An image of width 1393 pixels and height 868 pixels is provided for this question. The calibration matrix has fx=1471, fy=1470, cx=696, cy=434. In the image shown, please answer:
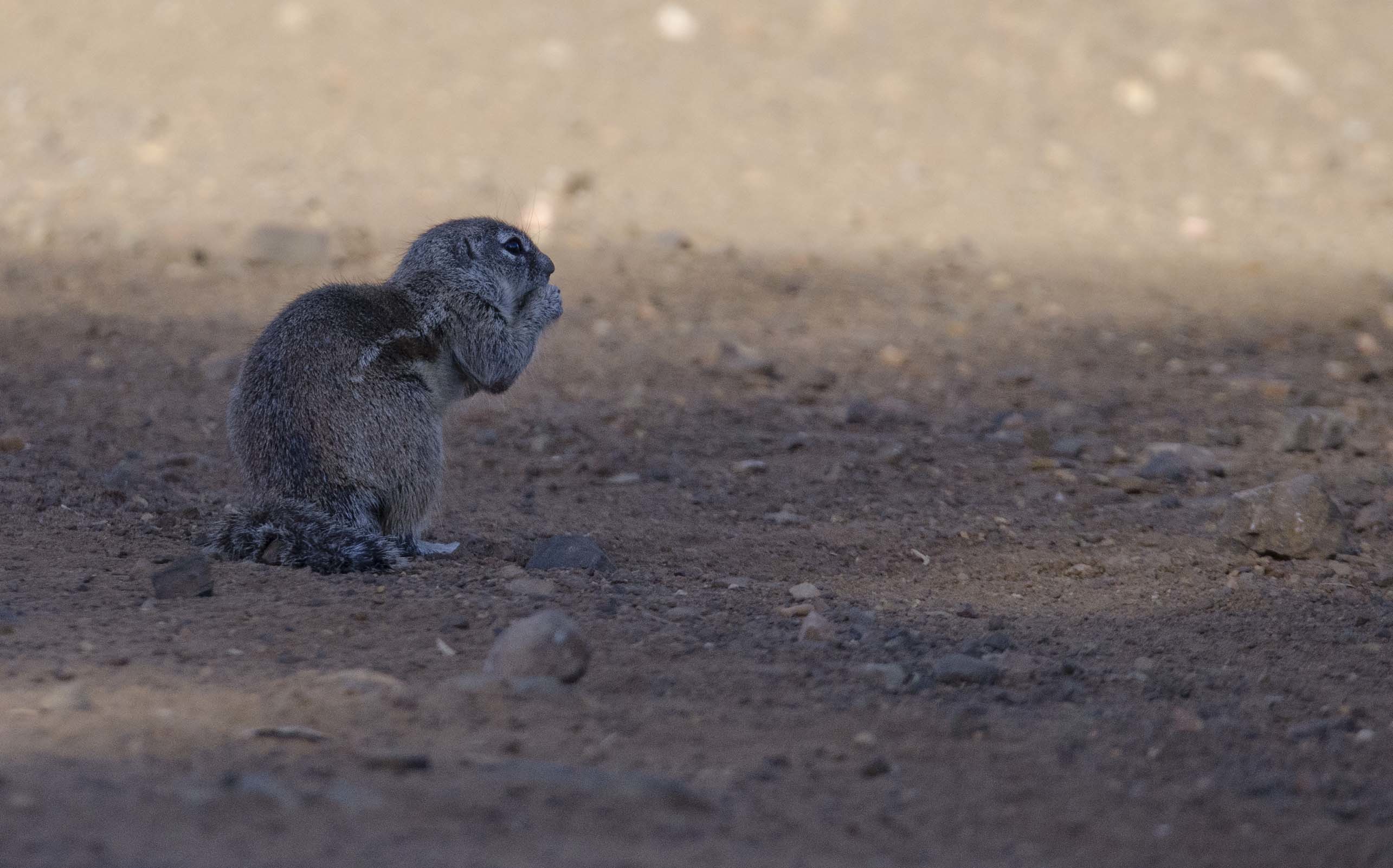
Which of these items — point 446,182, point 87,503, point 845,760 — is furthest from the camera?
point 446,182

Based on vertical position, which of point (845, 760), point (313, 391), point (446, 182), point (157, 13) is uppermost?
point (157, 13)

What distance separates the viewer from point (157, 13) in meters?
12.8

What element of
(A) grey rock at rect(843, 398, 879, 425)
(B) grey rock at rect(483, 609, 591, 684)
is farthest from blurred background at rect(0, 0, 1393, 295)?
(B) grey rock at rect(483, 609, 591, 684)

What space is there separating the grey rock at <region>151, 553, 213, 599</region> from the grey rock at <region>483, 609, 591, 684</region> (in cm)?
106

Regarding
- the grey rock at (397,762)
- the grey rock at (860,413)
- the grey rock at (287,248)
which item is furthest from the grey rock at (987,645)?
the grey rock at (287,248)

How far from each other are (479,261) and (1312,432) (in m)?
3.51

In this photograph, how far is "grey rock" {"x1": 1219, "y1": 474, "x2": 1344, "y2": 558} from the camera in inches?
189

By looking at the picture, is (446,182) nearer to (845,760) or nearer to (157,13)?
(157,13)

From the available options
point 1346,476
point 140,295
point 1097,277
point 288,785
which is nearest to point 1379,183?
point 1097,277

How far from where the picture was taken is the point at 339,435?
4621 mm

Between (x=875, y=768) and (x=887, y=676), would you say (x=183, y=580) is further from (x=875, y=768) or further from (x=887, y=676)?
(x=875, y=768)

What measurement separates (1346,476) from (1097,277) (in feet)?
11.6

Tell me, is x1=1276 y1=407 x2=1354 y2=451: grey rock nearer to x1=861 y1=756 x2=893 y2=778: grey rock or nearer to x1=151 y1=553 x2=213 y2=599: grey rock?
x1=861 y1=756 x2=893 y2=778: grey rock

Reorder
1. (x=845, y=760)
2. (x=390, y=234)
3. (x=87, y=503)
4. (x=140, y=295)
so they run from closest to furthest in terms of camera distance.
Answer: (x=845, y=760) < (x=87, y=503) < (x=140, y=295) < (x=390, y=234)
